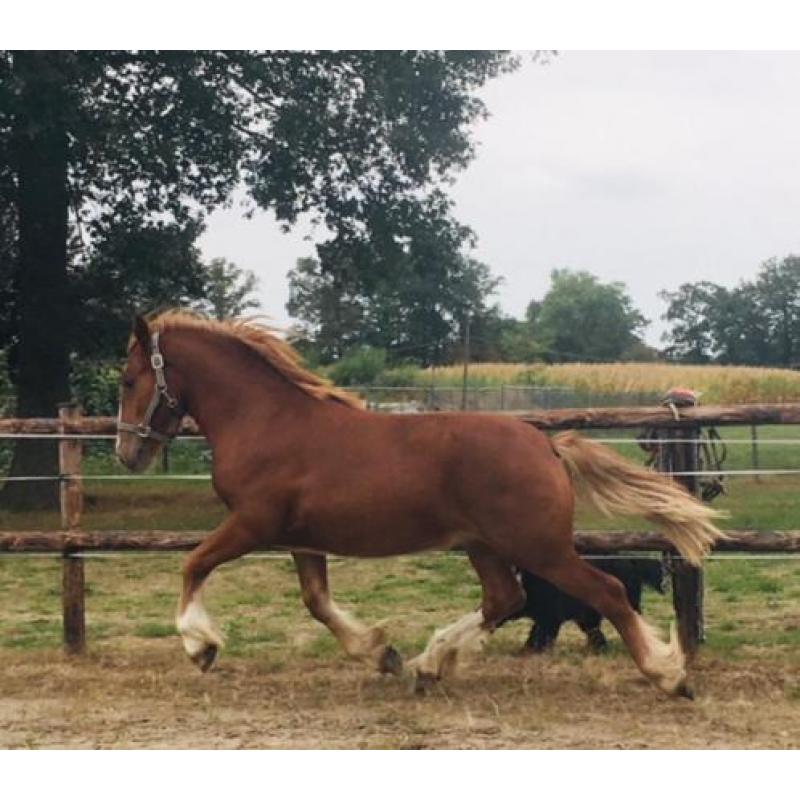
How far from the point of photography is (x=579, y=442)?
562cm

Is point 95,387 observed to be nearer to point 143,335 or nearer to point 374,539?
point 143,335

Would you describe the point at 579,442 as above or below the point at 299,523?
above

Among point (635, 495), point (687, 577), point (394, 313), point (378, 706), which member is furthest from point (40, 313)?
point (394, 313)

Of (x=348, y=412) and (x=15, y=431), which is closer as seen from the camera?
(x=348, y=412)

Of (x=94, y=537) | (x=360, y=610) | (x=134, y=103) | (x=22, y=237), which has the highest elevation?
(x=134, y=103)

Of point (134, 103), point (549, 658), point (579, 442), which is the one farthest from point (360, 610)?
point (134, 103)

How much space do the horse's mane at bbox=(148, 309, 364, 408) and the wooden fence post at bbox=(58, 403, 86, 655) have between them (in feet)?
4.09

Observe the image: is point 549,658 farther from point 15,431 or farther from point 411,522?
point 15,431

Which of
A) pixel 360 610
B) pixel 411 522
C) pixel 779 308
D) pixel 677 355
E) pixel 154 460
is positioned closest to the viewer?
pixel 411 522

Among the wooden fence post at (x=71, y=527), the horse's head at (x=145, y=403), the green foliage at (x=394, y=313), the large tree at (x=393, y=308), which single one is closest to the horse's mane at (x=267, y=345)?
the horse's head at (x=145, y=403)

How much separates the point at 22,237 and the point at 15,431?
8724 millimetres

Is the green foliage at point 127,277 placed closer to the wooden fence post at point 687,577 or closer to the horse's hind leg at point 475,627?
the wooden fence post at point 687,577

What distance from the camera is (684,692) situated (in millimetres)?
5336

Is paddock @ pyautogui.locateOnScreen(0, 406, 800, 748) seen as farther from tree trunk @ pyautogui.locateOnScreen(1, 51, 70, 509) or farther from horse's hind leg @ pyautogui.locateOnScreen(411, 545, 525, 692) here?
tree trunk @ pyautogui.locateOnScreen(1, 51, 70, 509)
